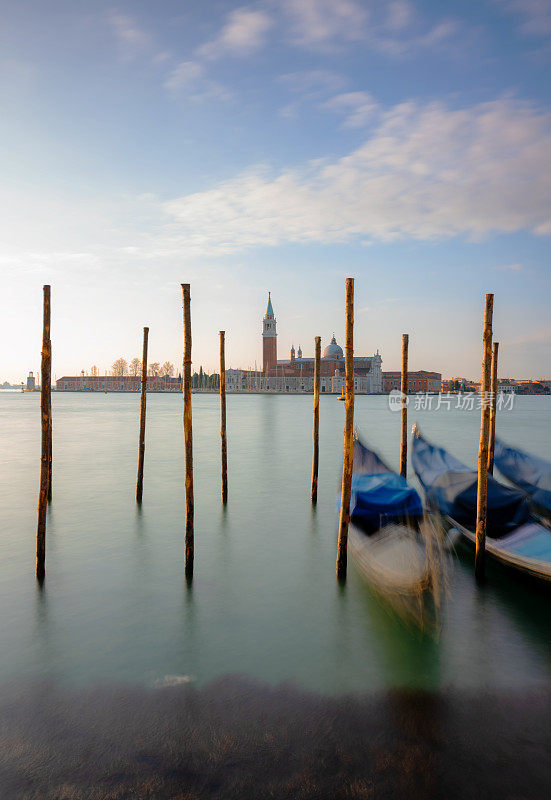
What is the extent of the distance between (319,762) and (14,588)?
5.03 metres

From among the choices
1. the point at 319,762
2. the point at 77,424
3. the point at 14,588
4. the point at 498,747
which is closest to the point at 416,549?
the point at 498,747

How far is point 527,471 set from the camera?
1109 centimetres

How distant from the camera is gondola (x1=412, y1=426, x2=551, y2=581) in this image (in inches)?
243

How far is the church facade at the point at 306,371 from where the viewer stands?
111250 millimetres

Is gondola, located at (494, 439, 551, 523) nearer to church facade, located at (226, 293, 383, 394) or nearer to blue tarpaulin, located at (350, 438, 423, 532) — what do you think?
blue tarpaulin, located at (350, 438, 423, 532)

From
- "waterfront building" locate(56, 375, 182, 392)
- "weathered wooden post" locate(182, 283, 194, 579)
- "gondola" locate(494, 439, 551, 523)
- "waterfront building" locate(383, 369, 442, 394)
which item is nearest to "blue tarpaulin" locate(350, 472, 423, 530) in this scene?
"weathered wooden post" locate(182, 283, 194, 579)

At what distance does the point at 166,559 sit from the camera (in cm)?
829

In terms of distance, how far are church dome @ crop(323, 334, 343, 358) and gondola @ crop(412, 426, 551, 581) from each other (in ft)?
344

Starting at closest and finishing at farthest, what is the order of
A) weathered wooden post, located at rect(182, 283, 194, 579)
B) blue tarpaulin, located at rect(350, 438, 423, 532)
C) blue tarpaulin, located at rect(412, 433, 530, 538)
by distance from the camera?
blue tarpaulin, located at rect(350, 438, 423, 532)
weathered wooden post, located at rect(182, 283, 194, 579)
blue tarpaulin, located at rect(412, 433, 530, 538)

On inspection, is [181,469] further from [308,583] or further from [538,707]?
[538,707]

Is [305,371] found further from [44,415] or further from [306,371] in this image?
[44,415]

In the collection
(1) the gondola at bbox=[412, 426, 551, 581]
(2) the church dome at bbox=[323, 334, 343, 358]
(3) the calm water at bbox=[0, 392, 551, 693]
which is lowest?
(3) the calm water at bbox=[0, 392, 551, 693]

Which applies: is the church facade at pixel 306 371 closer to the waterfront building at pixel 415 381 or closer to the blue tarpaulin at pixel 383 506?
the waterfront building at pixel 415 381

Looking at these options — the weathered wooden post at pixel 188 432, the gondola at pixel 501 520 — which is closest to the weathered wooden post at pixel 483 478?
the gondola at pixel 501 520
